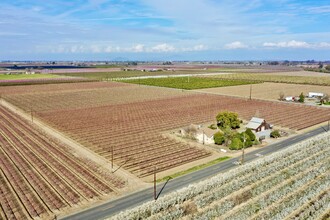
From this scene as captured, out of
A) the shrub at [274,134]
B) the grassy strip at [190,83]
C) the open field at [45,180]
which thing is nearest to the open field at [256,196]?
the open field at [45,180]

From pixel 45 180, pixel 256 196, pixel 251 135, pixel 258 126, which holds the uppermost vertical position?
pixel 258 126

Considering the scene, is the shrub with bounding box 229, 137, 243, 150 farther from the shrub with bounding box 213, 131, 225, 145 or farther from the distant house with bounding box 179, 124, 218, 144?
the distant house with bounding box 179, 124, 218, 144

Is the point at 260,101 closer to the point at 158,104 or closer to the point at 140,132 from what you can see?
the point at 158,104

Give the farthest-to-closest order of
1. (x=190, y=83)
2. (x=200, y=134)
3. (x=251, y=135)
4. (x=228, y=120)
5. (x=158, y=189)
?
(x=190, y=83), (x=228, y=120), (x=200, y=134), (x=251, y=135), (x=158, y=189)

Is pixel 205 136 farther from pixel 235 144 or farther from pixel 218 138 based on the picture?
pixel 235 144

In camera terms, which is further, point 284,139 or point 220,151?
point 284,139

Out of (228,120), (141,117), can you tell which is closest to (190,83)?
(141,117)

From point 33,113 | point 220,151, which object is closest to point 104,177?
point 220,151
